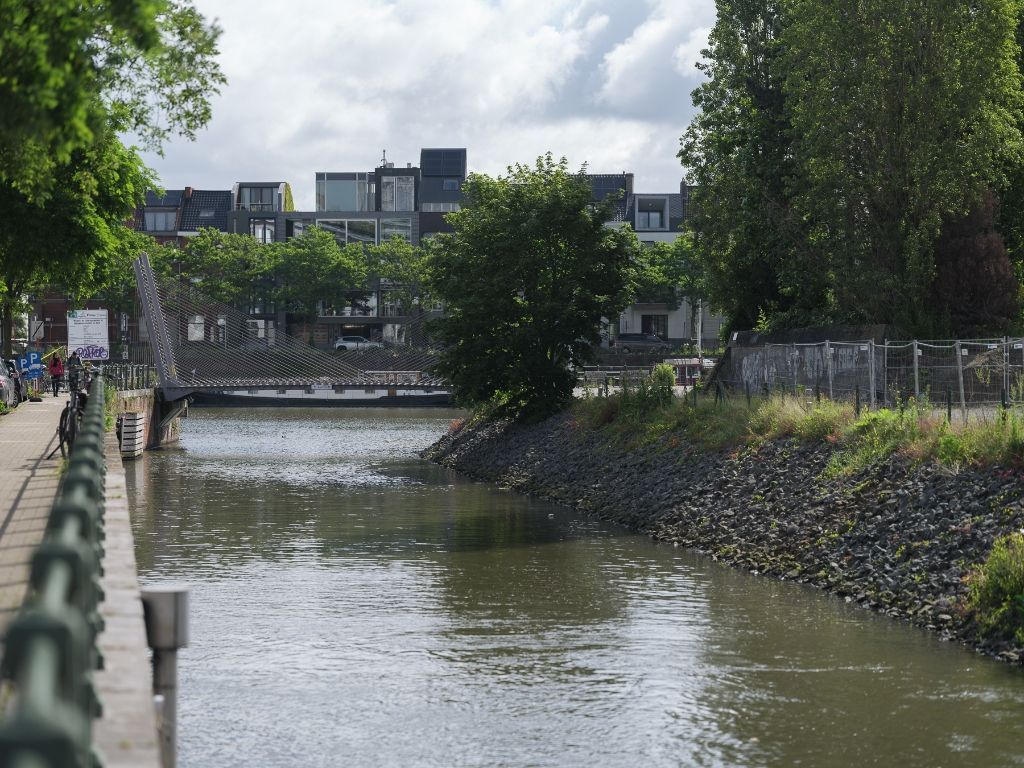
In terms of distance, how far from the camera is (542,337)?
46.9m

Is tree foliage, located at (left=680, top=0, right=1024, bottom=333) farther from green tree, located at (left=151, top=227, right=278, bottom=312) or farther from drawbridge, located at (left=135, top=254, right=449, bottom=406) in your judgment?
green tree, located at (left=151, top=227, right=278, bottom=312)

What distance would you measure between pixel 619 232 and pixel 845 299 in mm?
10239

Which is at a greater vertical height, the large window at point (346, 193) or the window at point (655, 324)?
the large window at point (346, 193)

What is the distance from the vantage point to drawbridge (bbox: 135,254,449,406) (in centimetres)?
5972

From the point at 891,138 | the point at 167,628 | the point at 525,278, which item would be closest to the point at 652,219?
the point at 525,278

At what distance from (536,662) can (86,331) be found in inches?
1599

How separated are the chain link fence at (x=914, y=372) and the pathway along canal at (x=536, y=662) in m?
6.48

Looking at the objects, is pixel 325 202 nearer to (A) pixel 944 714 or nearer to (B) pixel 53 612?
(A) pixel 944 714

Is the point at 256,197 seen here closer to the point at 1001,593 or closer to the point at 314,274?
the point at 314,274

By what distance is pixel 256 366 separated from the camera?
256 ft

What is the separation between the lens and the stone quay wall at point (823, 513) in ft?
67.4

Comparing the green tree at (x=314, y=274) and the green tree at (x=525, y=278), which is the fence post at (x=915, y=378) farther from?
the green tree at (x=314, y=274)

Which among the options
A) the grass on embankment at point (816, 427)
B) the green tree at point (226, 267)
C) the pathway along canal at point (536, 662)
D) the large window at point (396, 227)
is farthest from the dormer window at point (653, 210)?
the pathway along canal at point (536, 662)

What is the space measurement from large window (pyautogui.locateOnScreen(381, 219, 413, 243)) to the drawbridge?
2453 cm
